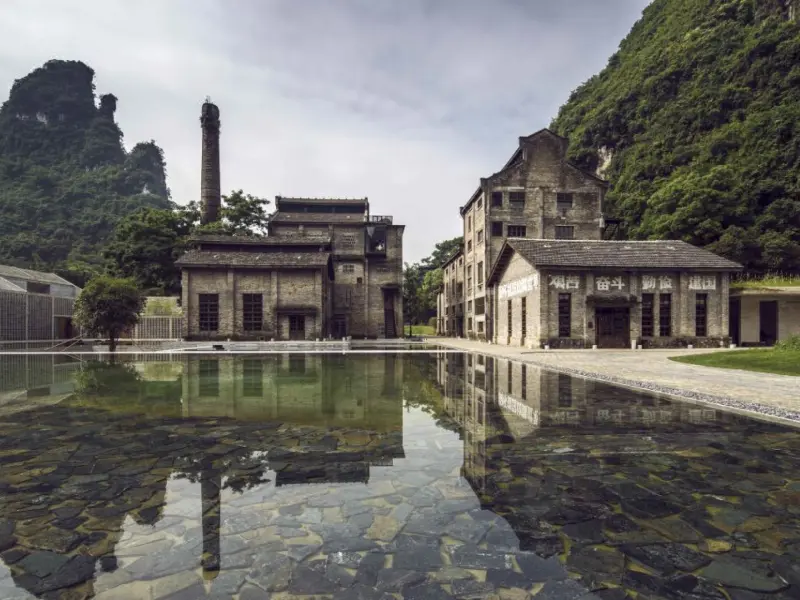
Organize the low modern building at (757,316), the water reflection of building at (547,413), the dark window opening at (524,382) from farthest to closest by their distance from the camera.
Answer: the low modern building at (757,316) < the dark window opening at (524,382) < the water reflection of building at (547,413)

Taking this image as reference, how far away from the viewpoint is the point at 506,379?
39.5 feet

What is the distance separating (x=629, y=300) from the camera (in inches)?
947

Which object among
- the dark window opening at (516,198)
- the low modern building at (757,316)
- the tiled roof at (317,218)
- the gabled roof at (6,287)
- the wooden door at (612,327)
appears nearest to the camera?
the wooden door at (612,327)

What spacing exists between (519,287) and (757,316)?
1429cm

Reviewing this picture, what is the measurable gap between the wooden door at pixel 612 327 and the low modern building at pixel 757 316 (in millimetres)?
7172

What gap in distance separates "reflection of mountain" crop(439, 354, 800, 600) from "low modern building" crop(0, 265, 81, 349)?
29.9 m

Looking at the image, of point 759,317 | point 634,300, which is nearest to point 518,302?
point 634,300

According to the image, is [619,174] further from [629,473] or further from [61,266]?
[61,266]

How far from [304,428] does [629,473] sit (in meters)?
4.44

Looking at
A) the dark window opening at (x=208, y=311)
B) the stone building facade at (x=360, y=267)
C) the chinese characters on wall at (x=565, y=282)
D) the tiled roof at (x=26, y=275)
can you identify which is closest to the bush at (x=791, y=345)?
the chinese characters on wall at (x=565, y=282)

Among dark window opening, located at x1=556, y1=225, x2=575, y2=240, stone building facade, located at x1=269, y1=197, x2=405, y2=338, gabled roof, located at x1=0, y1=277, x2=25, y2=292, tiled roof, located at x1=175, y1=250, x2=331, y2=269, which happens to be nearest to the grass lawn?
dark window opening, located at x1=556, y1=225, x2=575, y2=240

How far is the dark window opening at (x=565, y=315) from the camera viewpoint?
24.2 metres

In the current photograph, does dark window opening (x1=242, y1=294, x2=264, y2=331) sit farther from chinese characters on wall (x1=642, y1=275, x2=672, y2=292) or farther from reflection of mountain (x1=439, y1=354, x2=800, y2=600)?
reflection of mountain (x1=439, y1=354, x2=800, y2=600)

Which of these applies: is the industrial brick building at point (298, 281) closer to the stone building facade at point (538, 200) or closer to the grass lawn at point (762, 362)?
the stone building facade at point (538, 200)
